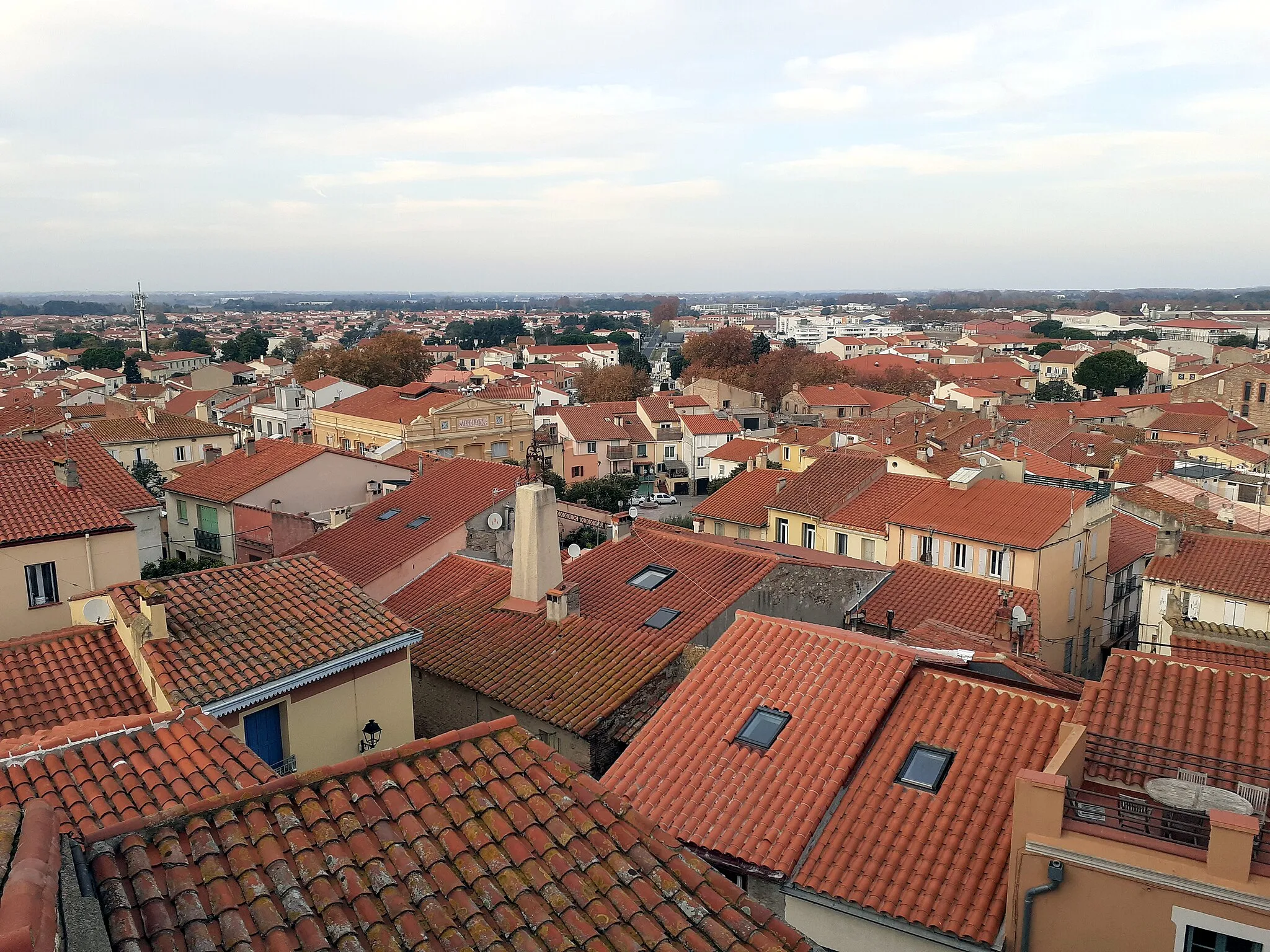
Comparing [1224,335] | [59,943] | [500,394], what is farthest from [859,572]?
[1224,335]

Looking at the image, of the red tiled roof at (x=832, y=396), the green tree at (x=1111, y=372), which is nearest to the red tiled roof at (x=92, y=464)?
the red tiled roof at (x=832, y=396)

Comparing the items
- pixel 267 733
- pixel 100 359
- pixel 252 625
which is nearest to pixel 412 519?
pixel 252 625

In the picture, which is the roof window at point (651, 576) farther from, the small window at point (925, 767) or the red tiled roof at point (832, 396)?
the red tiled roof at point (832, 396)

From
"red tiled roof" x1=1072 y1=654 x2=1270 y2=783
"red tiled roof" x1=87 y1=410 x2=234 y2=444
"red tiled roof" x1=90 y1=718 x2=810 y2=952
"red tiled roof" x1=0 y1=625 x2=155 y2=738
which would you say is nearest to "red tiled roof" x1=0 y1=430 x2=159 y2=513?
"red tiled roof" x1=0 y1=625 x2=155 y2=738

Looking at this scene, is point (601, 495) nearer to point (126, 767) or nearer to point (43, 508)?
point (43, 508)

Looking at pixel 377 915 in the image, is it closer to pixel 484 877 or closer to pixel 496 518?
pixel 484 877

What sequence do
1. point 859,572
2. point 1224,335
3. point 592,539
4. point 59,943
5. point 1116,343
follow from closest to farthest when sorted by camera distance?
point 59,943 < point 859,572 < point 592,539 < point 1116,343 < point 1224,335

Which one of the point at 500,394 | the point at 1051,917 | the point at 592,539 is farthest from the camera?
the point at 500,394

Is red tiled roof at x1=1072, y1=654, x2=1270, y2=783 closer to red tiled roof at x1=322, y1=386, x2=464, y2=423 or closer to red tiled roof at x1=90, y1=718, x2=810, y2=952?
red tiled roof at x1=90, y1=718, x2=810, y2=952
